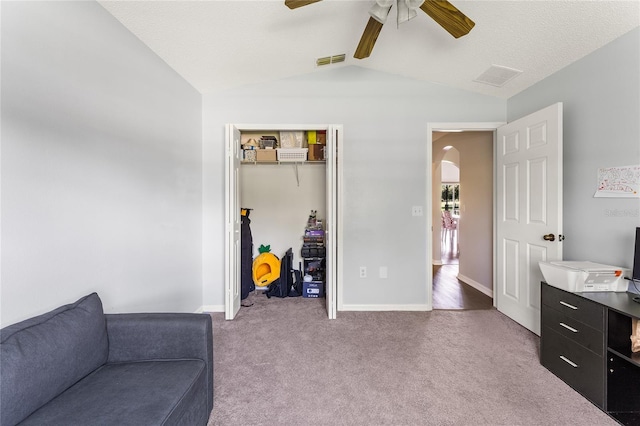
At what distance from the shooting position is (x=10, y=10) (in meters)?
1.18

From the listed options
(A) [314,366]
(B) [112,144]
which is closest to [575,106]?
(A) [314,366]

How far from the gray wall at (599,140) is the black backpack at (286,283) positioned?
2835mm

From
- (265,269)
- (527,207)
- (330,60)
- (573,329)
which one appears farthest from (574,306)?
(265,269)

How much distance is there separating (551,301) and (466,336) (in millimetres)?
801

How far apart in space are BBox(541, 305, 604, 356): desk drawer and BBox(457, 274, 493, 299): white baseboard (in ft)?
5.51

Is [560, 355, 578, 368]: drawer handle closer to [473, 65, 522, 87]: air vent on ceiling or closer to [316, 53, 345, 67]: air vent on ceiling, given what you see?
[473, 65, 522, 87]: air vent on ceiling

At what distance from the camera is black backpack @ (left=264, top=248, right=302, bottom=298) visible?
343 centimetres

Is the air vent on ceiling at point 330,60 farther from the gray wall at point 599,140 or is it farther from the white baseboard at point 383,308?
the white baseboard at point 383,308

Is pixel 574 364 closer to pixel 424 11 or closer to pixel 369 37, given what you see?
pixel 424 11

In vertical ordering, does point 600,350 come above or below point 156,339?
below

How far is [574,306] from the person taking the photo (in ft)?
5.57

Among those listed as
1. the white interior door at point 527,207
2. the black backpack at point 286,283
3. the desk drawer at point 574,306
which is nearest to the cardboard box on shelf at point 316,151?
the black backpack at point 286,283

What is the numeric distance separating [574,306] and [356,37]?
268 cm

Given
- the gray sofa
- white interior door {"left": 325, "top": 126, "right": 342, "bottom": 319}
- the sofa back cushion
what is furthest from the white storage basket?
the sofa back cushion
